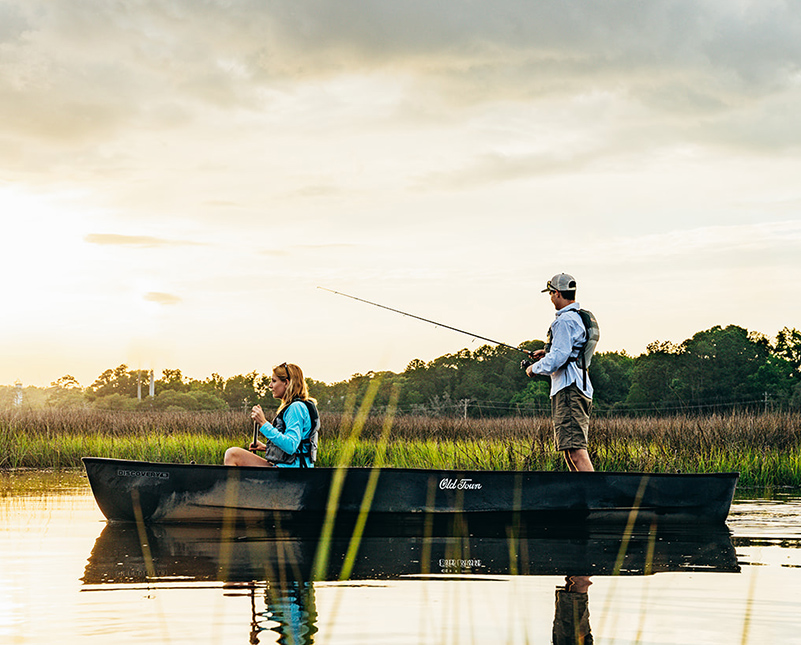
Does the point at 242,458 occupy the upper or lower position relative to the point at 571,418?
lower

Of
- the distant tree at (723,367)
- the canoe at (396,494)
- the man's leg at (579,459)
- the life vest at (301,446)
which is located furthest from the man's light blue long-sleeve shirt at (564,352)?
the distant tree at (723,367)

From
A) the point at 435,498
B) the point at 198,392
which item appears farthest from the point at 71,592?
the point at 198,392

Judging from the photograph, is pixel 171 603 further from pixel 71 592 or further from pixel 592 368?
pixel 592 368

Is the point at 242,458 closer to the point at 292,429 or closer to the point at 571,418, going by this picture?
the point at 292,429

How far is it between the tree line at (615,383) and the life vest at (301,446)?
29.2 m

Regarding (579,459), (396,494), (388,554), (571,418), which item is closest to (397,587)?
(388,554)

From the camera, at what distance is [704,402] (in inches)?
Result: 1767

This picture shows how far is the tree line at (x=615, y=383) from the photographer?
44125mm

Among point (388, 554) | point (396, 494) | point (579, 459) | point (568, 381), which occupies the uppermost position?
point (568, 381)

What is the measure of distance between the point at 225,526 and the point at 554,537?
2914 millimetres

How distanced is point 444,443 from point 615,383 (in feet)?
129

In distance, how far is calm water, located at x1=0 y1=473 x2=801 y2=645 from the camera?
4.41 metres

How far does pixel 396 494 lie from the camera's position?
317 inches

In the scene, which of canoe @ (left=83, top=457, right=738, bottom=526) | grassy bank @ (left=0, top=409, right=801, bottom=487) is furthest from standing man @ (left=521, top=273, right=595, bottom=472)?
grassy bank @ (left=0, top=409, right=801, bottom=487)
